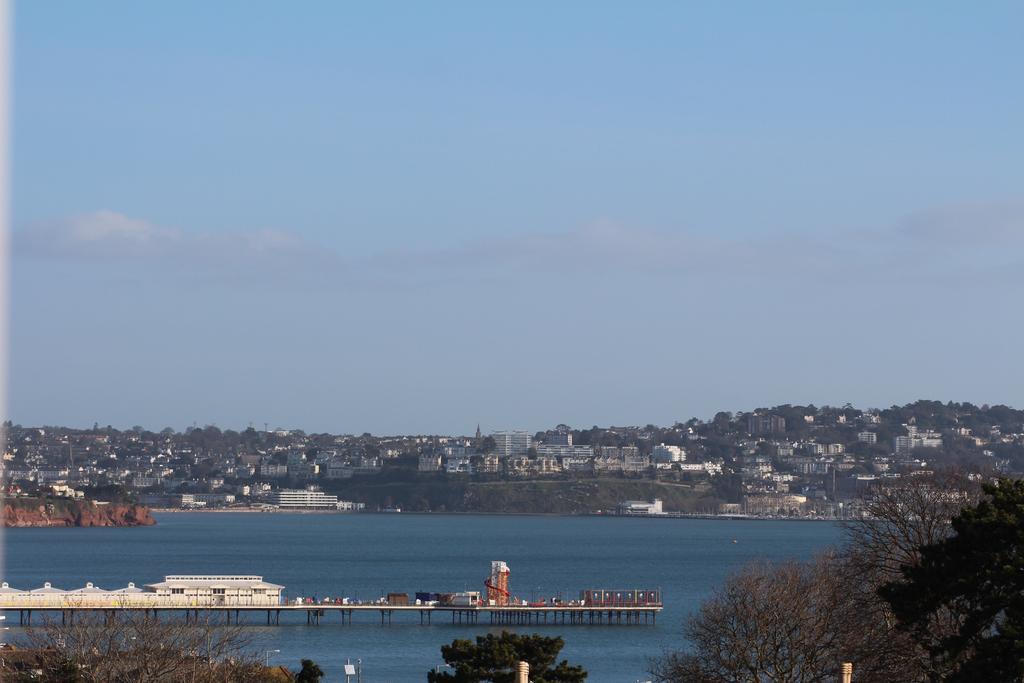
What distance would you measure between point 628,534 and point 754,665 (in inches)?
5726

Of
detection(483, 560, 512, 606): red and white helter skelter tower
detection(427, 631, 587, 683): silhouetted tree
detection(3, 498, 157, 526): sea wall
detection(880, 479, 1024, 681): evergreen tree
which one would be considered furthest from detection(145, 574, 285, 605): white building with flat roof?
detection(3, 498, 157, 526): sea wall

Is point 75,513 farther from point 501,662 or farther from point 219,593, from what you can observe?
point 501,662

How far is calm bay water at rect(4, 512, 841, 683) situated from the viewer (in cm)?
5444

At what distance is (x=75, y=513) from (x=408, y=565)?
89397mm

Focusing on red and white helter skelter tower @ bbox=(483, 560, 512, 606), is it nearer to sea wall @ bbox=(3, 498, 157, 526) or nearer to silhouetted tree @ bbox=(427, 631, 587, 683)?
silhouetted tree @ bbox=(427, 631, 587, 683)

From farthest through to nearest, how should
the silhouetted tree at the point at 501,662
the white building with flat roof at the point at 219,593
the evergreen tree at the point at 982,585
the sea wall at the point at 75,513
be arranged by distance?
the sea wall at the point at 75,513 < the white building with flat roof at the point at 219,593 < the silhouetted tree at the point at 501,662 < the evergreen tree at the point at 982,585

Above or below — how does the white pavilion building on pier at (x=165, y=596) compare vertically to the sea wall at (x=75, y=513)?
below

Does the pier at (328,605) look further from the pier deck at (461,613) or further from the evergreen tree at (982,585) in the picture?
the evergreen tree at (982,585)

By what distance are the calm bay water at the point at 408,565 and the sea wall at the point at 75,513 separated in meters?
3.58

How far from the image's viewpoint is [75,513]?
184 m

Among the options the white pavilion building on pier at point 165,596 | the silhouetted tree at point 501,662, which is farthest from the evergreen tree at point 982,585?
the white pavilion building on pier at point 165,596

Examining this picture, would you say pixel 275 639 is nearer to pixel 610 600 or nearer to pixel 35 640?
pixel 610 600

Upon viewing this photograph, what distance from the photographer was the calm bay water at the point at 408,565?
5444 cm

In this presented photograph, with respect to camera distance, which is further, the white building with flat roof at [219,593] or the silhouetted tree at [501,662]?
the white building with flat roof at [219,593]
